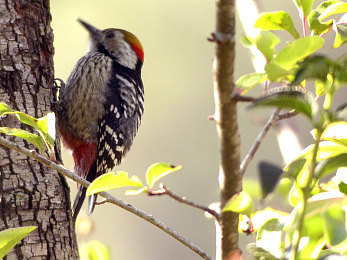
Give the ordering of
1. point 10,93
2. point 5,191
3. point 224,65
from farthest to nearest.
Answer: point 10,93, point 5,191, point 224,65

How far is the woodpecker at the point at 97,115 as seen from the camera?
9.98 feet

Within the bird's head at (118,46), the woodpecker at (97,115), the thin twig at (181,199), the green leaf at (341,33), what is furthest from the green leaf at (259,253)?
the bird's head at (118,46)

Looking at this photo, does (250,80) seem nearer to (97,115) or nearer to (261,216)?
(261,216)

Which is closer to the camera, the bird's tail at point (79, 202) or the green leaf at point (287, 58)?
the green leaf at point (287, 58)

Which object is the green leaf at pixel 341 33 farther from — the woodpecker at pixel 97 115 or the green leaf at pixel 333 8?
the woodpecker at pixel 97 115

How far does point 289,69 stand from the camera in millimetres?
942

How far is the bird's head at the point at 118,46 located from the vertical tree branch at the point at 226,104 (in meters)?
2.60

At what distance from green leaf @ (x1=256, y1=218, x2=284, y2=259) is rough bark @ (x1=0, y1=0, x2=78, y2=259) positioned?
89cm

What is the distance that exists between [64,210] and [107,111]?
130 centimetres

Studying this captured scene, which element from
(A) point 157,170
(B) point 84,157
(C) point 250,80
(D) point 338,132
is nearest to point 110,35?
(B) point 84,157

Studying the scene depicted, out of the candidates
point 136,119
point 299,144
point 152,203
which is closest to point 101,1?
point 152,203

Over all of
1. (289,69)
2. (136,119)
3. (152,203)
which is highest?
(289,69)

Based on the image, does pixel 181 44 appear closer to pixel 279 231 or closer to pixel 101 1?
pixel 101 1

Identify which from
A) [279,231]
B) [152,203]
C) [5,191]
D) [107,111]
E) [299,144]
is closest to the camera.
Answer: [279,231]
